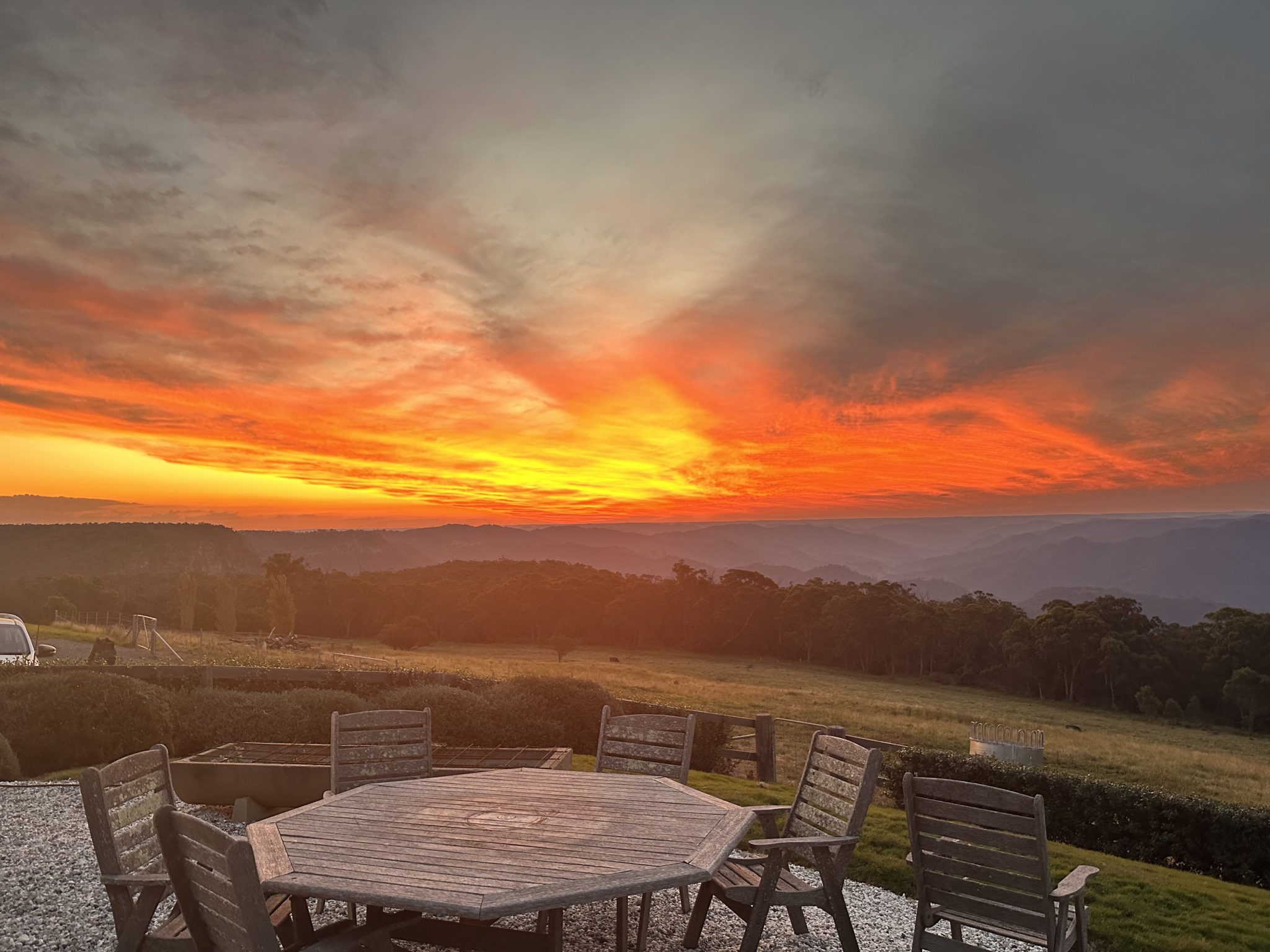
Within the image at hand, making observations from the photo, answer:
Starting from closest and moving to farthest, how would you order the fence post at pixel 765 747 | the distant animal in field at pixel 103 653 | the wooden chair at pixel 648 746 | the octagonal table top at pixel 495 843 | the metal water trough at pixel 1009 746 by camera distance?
the octagonal table top at pixel 495 843 < the wooden chair at pixel 648 746 < the fence post at pixel 765 747 < the distant animal in field at pixel 103 653 < the metal water trough at pixel 1009 746

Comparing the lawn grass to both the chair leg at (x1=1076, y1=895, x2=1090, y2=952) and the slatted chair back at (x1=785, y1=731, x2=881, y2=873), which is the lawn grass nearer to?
the chair leg at (x1=1076, y1=895, x2=1090, y2=952)

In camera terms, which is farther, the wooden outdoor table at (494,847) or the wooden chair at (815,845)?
the wooden chair at (815,845)

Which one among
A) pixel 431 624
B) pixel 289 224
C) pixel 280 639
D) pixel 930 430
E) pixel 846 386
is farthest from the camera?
pixel 431 624

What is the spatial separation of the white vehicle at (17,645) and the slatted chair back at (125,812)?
576 inches

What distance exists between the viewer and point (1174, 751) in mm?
33406

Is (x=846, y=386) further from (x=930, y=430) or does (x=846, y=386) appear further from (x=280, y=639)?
(x=280, y=639)

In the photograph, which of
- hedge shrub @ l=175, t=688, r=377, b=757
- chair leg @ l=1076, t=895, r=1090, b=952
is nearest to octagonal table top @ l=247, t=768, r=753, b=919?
chair leg @ l=1076, t=895, r=1090, b=952

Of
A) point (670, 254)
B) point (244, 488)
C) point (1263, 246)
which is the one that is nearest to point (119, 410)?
point (244, 488)

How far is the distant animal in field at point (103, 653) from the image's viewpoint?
65.9 feet

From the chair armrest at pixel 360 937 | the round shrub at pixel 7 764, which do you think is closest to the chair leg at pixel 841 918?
the chair armrest at pixel 360 937

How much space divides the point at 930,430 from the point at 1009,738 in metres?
10.7

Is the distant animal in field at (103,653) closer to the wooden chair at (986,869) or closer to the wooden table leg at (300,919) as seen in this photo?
the wooden table leg at (300,919)

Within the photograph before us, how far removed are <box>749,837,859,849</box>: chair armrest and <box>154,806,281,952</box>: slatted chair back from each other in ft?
7.67

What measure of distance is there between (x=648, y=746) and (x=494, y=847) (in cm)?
279
